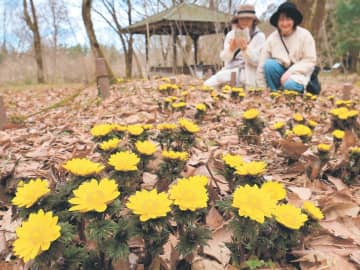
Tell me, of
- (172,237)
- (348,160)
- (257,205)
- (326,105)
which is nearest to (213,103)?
(326,105)

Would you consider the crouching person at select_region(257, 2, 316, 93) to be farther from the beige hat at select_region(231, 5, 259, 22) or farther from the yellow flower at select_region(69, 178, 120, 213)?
the yellow flower at select_region(69, 178, 120, 213)

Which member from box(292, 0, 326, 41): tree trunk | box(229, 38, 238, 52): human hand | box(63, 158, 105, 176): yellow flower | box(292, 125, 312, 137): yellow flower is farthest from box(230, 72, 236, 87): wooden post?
box(63, 158, 105, 176): yellow flower

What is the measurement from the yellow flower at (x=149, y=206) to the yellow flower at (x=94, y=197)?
43 mm

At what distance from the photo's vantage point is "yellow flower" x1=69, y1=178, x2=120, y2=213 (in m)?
0.53

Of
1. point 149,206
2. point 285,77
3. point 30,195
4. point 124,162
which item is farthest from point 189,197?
point 285,77

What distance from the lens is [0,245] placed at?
86cm

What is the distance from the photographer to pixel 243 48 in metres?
3.89

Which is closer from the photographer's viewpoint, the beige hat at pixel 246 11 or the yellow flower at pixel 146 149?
the yellow flower at pixel 146 149

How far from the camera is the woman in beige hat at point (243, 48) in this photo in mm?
3803

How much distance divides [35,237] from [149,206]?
0.20 metres

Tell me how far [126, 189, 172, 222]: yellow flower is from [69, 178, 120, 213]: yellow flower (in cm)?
4

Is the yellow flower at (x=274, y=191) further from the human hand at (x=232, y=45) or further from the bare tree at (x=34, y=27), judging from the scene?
the bare tree at (x=34, y=27)

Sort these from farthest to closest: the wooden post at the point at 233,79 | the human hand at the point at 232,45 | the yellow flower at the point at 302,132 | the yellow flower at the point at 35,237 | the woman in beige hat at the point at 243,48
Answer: the wooden post at the point at 233,79 → the human hand at the point at 232,45 → the woman in beige hat at the point at 243,48 → the yellow flower at the point at 302,132 → the yellow flower at the point at 35,237

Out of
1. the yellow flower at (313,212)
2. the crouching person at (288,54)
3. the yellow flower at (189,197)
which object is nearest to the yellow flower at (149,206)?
the yellow flower at (189,197)
